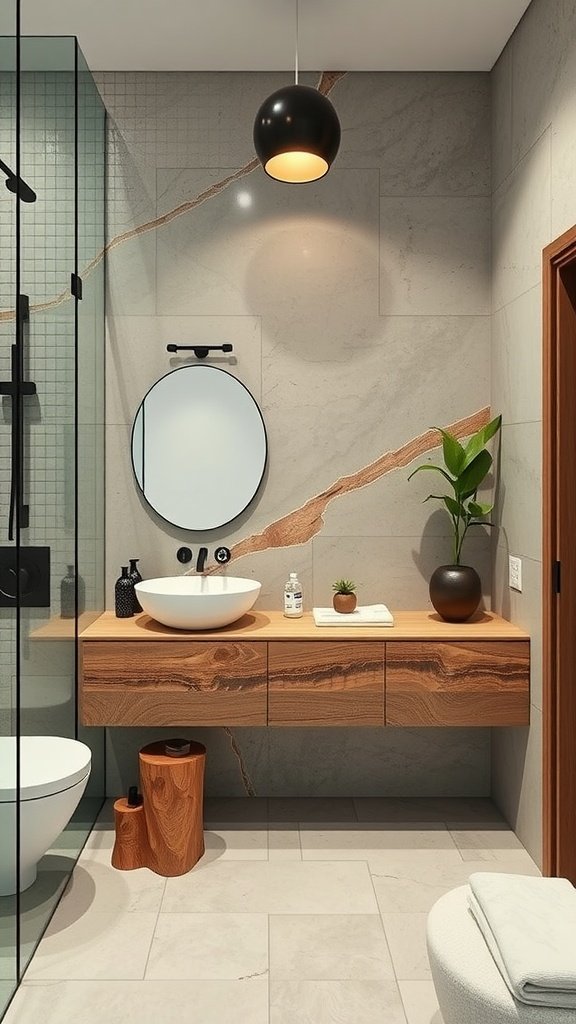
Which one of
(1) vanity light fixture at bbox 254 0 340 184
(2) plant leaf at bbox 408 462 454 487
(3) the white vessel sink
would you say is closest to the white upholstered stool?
(3) the white vessel sink

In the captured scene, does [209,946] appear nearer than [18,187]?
No

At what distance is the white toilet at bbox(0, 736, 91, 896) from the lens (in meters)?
2.07

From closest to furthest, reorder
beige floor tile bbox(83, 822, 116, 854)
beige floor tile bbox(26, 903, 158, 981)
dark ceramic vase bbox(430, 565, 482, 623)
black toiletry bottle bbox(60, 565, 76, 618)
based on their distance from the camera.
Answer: beige floor tile bbox(26, 903, 158, 981), black toiletry bottle bbox(60, 565, 76, 618), beige floor tile bbox(83, 822, 116, 854), dark ceramic vase bbox(430, 565, 482, 623)

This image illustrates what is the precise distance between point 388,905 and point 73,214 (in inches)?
99.2

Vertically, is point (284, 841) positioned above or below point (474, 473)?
below

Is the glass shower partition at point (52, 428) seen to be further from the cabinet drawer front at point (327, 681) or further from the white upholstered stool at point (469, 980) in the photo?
the white upholstered stool at point (469, 980)

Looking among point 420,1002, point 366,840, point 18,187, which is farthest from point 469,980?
point 18,187

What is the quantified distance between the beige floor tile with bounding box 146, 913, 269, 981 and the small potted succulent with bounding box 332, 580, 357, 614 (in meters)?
1.12

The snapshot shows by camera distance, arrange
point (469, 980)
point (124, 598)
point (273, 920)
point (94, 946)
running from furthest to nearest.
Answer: point (124, 598), point (273, 920), point (94, 946), point (469, 980)

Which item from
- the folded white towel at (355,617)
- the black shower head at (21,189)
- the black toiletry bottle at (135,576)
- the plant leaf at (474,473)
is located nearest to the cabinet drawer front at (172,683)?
the folded white towel at (355,617)

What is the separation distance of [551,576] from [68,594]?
1.61m

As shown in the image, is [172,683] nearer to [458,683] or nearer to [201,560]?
[201,560]

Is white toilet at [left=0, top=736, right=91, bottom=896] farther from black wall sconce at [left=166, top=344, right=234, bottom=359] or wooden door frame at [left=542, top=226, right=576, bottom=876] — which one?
black wall sconce at [left=166, top=344, right=234, bottom=359]

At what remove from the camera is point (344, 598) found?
3.15 metres
